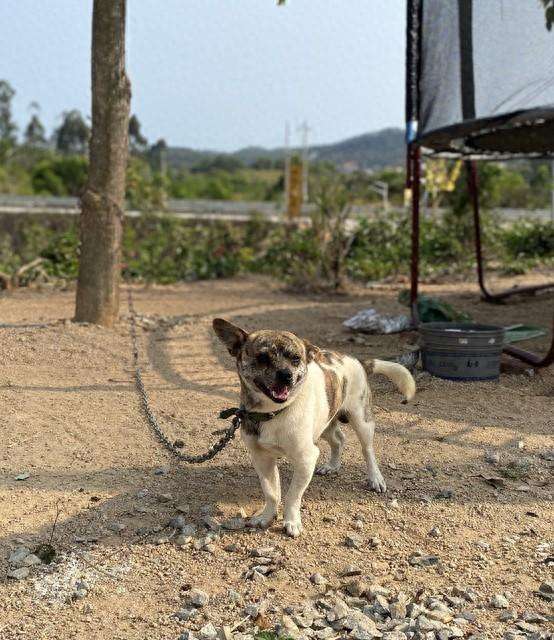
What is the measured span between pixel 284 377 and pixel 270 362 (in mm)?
88

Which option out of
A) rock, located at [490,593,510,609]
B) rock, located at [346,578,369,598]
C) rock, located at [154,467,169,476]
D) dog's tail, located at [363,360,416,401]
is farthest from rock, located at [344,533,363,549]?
rock, located at [154,467,169,476]

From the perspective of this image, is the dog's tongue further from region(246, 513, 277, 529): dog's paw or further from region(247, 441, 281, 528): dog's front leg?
region(246, 513, 277, 529): dog's paw

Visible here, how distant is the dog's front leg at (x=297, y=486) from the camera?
337cm

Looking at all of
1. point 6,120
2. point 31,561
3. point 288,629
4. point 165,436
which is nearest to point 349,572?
point 288,629

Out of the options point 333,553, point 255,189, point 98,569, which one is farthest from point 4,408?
point 255,189

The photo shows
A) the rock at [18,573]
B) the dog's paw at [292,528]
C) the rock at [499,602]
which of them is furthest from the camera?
the dog's paw at [292,528]

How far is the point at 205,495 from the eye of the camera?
385 cm

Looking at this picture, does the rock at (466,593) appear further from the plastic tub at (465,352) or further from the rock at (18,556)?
the plastic tub at (465,352)

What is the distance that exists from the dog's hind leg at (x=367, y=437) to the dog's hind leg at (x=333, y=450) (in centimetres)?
21

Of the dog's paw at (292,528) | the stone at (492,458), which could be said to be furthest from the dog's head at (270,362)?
the stone at (492,458)

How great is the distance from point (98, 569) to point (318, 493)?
1156 mm

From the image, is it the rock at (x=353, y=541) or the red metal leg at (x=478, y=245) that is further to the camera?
the red metal leg at (x=478, y=245)

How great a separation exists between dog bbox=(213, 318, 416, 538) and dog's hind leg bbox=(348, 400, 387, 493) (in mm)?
145

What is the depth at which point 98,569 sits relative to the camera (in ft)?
10.4
